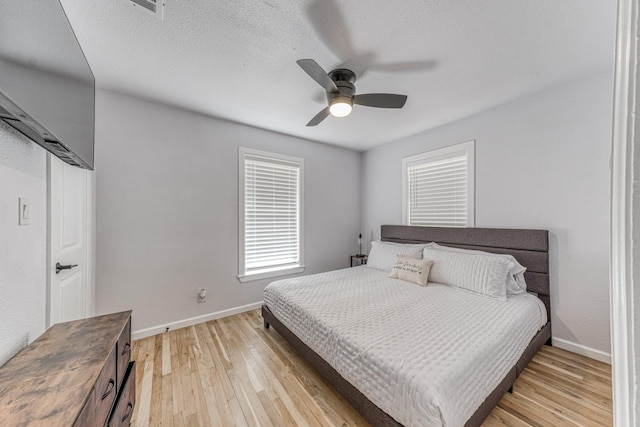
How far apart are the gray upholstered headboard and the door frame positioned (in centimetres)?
266

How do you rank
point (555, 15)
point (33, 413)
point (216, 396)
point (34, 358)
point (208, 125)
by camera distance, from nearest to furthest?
1. point (33, 413)
2. point (34, 358)
3. point (555, 15)
4. point (216, 396)
5. point (208, 125)

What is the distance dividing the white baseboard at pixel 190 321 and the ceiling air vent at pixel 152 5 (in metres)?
2.73

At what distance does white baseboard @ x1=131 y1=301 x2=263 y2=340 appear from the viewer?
2541 mm

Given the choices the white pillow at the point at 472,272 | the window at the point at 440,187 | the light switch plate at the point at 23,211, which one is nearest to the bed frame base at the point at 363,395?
the white pillow at the point at 472,272

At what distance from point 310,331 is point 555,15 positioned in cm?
264

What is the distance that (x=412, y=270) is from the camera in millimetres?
2701

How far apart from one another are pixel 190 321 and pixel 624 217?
332 centimetres

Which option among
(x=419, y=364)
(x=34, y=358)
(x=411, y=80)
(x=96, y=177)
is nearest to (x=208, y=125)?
(x=96, y=177)

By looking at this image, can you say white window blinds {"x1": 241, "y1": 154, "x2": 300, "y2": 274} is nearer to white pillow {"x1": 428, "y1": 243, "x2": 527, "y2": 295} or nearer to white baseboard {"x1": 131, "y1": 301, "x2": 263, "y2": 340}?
white baseboard {"x1": 131, "y1": 301, "x2": 263, "y2": 340}

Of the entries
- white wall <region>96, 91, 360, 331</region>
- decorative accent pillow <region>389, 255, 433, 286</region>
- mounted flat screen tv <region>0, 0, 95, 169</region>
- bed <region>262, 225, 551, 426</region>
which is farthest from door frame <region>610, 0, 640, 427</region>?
white wall <region>96, 91, 360, 331</region>

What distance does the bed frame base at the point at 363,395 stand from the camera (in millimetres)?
1358

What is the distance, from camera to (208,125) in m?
2.94

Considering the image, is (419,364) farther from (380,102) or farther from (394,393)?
(380,102)

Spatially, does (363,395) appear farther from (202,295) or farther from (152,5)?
(152,5)
